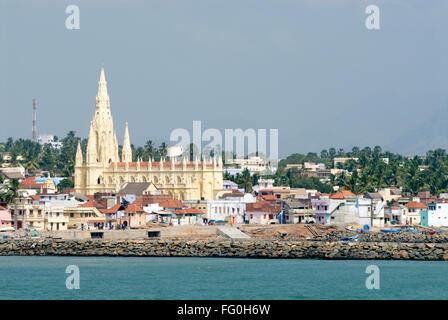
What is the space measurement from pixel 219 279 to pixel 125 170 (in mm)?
79316

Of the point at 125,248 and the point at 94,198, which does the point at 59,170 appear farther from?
the point at 125,248

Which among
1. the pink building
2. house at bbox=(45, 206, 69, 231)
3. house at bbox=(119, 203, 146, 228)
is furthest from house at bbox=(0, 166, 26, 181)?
house at bbox=(45, 206, 69, 231)

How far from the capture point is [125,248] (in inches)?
3088

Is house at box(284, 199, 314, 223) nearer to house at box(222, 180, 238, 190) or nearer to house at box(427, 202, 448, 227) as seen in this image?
house at box(427, 202, 448, 227)

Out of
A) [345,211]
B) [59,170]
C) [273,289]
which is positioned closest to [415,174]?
[345,211]

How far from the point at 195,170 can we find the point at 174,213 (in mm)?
24298

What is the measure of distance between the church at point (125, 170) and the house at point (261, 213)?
66.6 feet

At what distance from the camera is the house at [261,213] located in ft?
350

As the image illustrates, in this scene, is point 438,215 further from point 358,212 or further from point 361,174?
point 361,174

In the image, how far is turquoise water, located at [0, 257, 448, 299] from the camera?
5366 centimetres

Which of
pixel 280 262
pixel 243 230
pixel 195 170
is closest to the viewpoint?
pixel 280 262

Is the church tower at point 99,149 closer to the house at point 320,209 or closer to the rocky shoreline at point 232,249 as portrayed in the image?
the house at point 320,209

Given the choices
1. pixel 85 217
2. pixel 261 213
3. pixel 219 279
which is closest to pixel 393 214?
pixel 261 213

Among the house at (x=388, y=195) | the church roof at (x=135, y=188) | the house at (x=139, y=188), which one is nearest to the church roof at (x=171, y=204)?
the house at (x=139, y=188)
